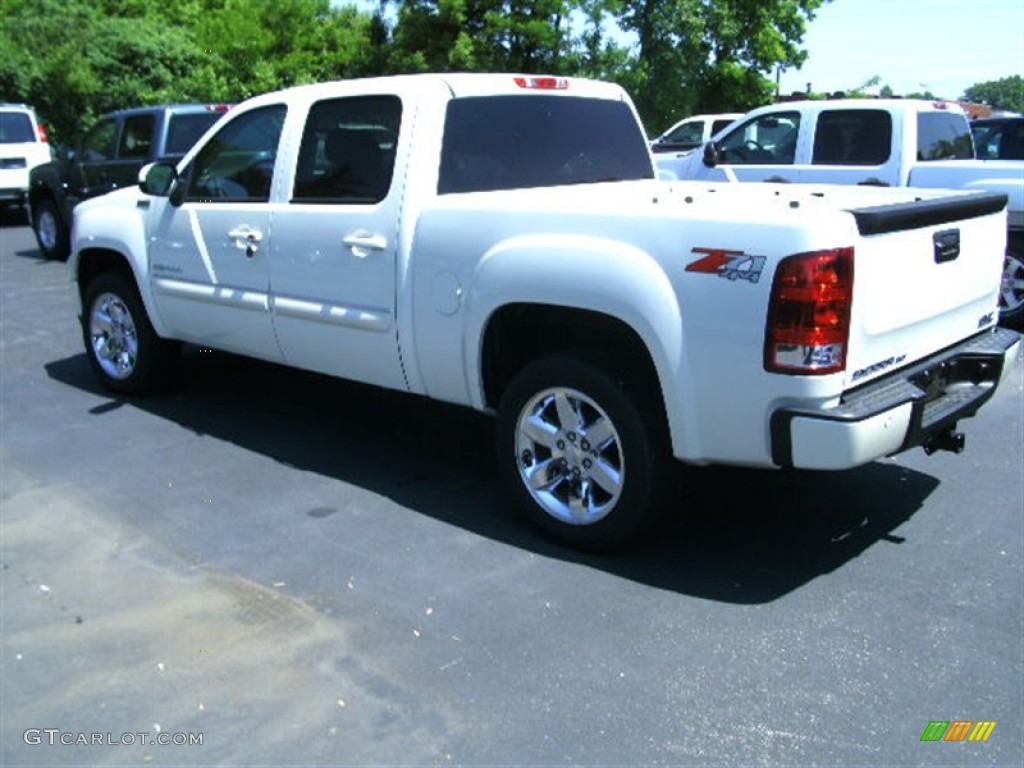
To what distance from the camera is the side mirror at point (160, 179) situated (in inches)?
233

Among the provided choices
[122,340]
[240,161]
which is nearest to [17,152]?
[122,340]

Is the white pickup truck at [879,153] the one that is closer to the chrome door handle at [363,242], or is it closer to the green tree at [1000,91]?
the chrome door handle at [363,242]

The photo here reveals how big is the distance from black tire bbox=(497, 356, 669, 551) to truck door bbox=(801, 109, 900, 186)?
6.09 metres

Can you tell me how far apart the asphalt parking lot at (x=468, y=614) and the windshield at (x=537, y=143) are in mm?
1557

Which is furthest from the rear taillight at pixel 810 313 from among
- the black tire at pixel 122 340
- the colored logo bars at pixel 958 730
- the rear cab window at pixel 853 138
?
the rear cab window at pixel 853 138

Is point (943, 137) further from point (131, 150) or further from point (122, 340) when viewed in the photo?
point (131, 150)

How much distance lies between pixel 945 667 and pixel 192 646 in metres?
2.63

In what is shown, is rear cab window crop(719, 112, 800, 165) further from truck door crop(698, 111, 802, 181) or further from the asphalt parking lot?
the asphalt parking lot

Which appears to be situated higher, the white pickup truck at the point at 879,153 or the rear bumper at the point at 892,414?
the white pickup truck at the point at 879,153

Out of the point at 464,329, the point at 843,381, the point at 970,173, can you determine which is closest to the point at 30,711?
the point at 464,329

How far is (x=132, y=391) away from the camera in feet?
22.0

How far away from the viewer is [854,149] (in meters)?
9.50

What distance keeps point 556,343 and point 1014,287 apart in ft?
19.5

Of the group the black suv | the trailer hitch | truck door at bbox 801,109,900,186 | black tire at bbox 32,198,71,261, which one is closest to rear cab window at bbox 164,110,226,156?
the black suv
